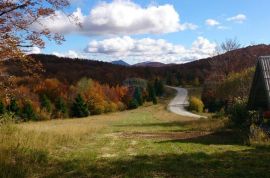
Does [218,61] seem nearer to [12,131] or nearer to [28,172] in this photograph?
[12,131]

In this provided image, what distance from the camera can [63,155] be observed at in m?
13.6

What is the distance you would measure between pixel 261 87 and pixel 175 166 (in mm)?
12210

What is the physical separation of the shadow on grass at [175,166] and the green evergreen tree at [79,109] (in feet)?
263

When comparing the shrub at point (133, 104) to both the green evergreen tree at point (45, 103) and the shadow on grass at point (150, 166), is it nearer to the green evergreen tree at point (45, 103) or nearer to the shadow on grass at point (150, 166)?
the green evergreen tree at point (45, 103)

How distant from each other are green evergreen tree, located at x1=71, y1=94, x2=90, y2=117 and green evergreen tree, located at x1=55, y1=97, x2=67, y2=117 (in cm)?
221

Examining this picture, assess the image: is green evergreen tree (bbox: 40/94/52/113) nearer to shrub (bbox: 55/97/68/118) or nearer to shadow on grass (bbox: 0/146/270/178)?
shrub (bbox: 55/97/68/118)

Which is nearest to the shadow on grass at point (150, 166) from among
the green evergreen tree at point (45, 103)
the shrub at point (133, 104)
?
the green evergreen tree at point (45, 103)

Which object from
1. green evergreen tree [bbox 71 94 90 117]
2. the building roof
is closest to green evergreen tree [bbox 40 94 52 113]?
green evergreen tree [bbox 71 94 90 117]

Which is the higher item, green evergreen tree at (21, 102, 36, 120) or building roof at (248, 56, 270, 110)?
building roof at (248, 56, 270, 110)

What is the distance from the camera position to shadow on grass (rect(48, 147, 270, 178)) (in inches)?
406

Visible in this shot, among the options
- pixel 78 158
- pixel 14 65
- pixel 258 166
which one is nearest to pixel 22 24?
pixel 14 65

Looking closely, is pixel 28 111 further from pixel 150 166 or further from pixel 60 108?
pixel 150 166

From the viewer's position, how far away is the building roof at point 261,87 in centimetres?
1953

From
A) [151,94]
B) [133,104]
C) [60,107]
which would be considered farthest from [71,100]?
[151,94]
